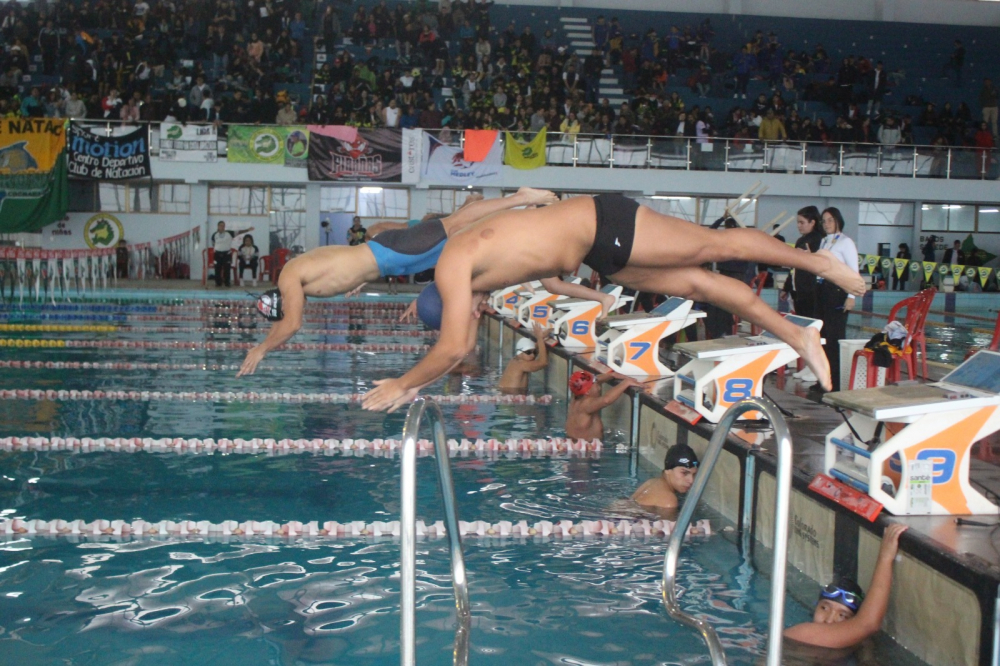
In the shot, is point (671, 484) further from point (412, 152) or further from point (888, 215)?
point (888, 215)

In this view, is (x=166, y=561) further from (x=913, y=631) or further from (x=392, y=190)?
(x=392, y=190)

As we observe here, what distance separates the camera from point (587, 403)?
25.4 ft

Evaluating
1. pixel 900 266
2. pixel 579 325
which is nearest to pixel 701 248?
pixel 579 325

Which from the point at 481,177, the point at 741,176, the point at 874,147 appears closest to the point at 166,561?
the point at 481,177

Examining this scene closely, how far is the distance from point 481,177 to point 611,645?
1808 cm

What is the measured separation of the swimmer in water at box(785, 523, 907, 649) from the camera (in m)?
3.97

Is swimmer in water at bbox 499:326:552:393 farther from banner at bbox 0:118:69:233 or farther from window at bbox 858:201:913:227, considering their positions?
window at bbox 858:201:913:227

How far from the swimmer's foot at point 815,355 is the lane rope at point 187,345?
9011 millimetres

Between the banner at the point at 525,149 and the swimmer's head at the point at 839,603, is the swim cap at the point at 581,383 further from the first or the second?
the banner at the point at 525,149

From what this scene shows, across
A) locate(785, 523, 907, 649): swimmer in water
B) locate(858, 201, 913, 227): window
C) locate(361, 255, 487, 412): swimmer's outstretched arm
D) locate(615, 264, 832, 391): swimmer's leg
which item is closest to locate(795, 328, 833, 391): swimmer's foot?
locate(615, 264, 832, 391): swimmer's leg

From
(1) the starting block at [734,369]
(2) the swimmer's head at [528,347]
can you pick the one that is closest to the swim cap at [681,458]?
(1) the starting block at [734,369]

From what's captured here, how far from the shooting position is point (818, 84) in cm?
2598

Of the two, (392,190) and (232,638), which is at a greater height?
(392,190)

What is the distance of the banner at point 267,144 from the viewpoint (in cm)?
2131
